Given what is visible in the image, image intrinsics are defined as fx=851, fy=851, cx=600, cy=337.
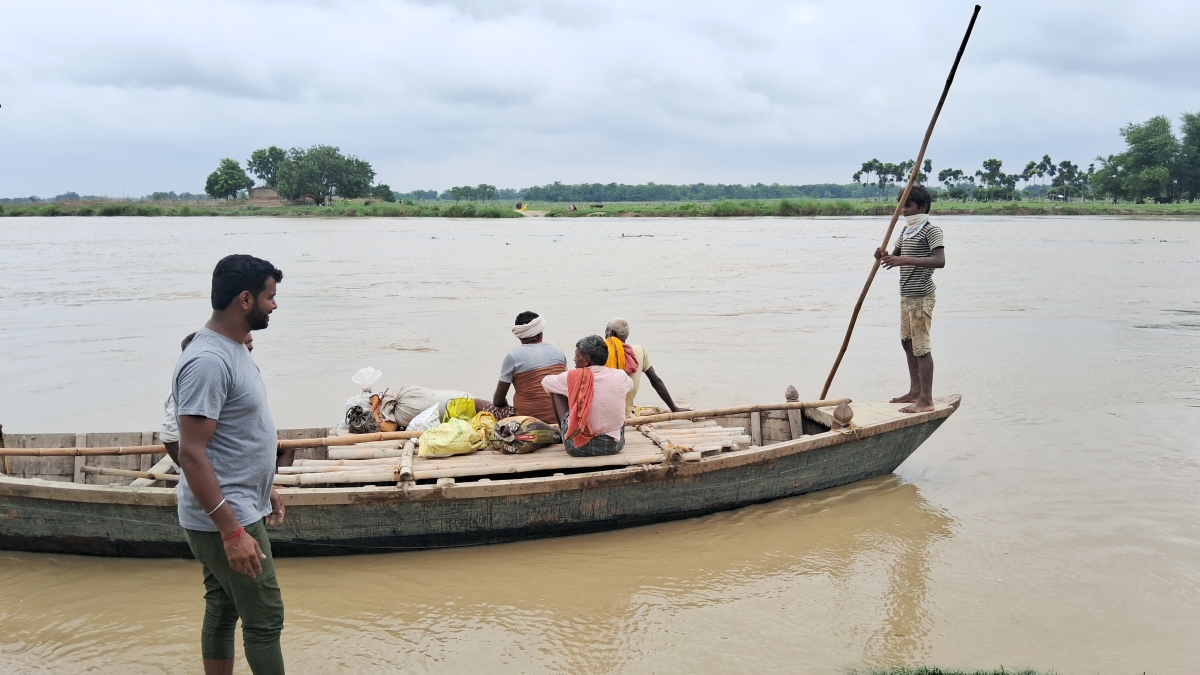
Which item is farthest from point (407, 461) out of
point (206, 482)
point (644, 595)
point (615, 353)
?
point (206, 482)

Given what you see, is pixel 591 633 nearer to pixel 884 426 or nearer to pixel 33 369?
pixel 884 426

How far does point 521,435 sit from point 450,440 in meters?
0.45

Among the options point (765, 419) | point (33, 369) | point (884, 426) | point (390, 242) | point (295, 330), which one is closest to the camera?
point (884, 426)

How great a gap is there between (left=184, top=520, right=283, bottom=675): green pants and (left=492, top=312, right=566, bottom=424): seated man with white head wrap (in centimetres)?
295

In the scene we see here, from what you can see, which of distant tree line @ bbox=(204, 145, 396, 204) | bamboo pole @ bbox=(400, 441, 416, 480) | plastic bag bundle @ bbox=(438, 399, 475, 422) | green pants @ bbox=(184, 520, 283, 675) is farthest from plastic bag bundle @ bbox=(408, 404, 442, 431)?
distant tree line @ bbox=(204, 145, 396, 204)

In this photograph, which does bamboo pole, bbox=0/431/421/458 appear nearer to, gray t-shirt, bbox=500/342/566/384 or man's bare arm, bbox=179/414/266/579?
gray t-shirt, bbox=500/342/566/384

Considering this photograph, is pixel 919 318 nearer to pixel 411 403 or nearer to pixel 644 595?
pixel 644 595

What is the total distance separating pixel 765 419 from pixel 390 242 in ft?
101

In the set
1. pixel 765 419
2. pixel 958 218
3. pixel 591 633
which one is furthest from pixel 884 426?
pixel 958 218

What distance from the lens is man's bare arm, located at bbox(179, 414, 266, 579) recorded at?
259 centimetres

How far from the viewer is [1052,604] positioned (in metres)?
4.83

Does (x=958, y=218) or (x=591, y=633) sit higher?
(x=958, y=218)

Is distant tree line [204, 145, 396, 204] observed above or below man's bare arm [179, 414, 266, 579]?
above

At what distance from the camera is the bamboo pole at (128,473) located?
17.5 feet
